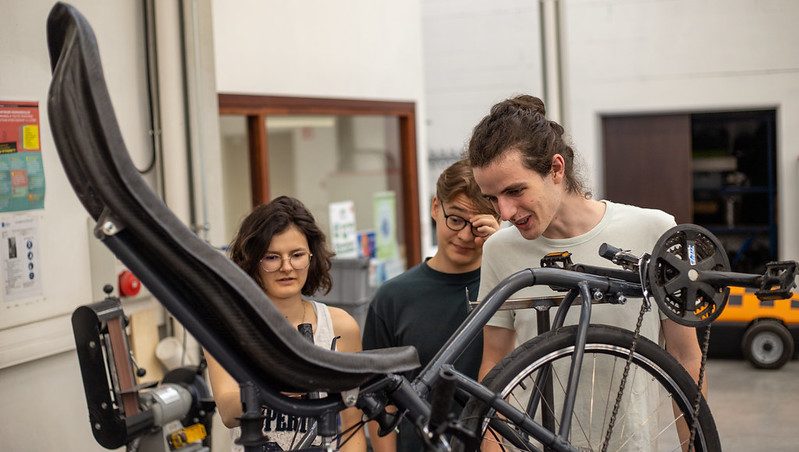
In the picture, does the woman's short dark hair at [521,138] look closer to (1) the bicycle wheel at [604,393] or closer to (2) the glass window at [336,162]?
(1) the bicycle wheel at [604,393]

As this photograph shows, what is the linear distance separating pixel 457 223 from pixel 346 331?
363 mm

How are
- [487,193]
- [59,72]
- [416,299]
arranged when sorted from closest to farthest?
1. [59,72]
2. [487,193]
3. [416,299]

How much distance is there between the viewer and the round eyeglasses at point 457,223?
216cm

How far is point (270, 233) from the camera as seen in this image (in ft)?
6.38

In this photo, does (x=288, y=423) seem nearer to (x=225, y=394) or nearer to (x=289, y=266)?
(x=225, y=394)

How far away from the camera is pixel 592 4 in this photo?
23.9 feet

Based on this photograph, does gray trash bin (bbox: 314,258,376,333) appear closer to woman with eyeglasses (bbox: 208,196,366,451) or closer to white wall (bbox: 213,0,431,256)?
white wall (bbox: 213,0,431,256)

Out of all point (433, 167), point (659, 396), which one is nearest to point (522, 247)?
point (659, 396)

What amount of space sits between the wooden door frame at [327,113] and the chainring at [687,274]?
3565mm

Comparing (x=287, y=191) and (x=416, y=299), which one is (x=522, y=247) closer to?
(x=416, y=299)

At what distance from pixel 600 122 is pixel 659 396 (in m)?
6.32

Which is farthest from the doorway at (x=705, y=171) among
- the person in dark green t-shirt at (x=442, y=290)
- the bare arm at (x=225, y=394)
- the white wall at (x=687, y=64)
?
the bare arm at (x=225, y=394)

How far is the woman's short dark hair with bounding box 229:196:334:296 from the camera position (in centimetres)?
195

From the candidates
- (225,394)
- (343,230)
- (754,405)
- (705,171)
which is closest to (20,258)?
(225,394)
